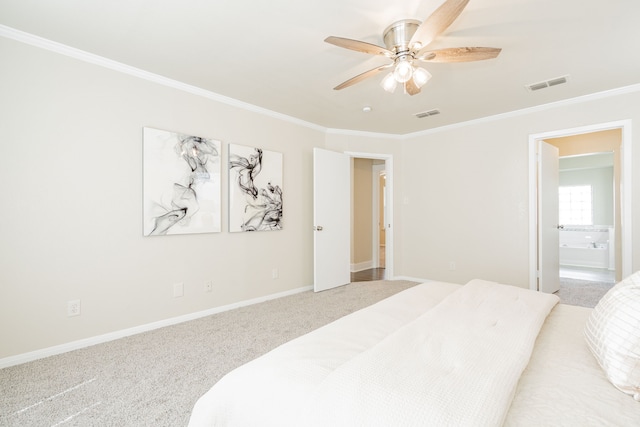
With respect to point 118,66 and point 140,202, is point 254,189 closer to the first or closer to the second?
point 140,202

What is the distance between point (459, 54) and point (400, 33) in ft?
1.40

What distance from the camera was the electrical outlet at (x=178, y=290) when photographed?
116 inches

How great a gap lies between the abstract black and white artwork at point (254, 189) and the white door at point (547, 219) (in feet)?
11.1

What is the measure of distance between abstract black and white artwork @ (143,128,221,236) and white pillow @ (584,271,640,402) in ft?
10.1

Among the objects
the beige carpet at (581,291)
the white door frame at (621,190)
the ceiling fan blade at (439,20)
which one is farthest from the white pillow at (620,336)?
the beige carpet at (581,291)

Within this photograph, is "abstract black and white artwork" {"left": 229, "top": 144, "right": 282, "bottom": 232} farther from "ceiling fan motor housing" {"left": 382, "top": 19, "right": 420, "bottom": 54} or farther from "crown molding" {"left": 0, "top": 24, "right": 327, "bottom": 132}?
"ceiling fan motor housing" {"left": 382, "top": 19, "right": 420, "bottom": 54}

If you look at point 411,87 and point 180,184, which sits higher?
point 411,87

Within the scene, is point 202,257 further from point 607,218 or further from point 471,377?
point 607,218

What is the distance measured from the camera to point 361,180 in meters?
6.12

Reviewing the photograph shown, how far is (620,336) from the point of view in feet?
3.22

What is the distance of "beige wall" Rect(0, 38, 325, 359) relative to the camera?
7.06ft

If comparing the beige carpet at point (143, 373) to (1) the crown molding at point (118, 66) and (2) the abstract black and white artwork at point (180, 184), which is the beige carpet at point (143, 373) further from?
(1) the crown molding at point (118, 66)

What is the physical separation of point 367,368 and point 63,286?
2.62 m

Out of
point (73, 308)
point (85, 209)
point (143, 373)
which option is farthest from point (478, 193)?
point (73, 308)
